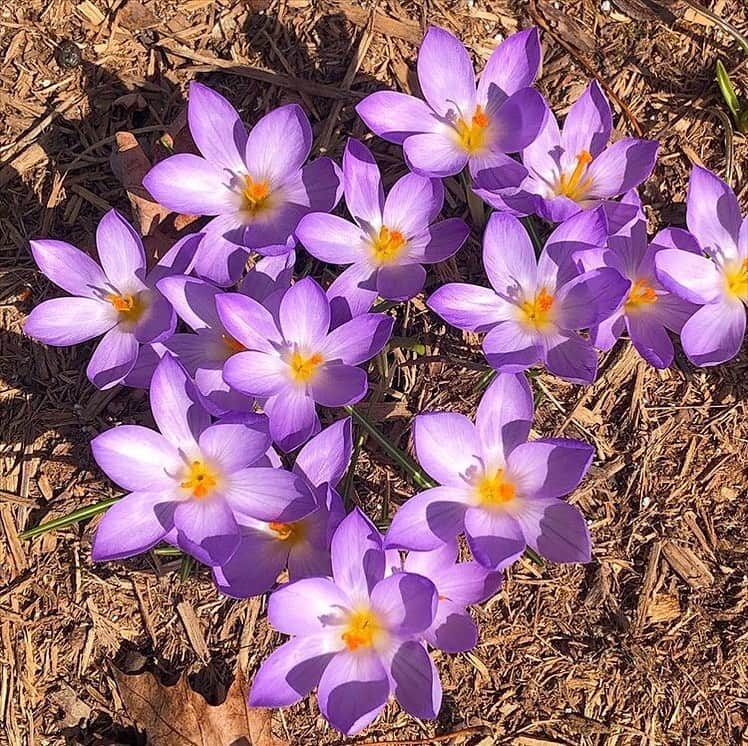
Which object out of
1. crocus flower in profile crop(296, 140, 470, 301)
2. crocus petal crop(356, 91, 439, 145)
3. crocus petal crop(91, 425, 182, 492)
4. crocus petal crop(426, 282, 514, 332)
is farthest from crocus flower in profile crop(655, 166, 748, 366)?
crocus petal crop(91, 425, 182, 492)

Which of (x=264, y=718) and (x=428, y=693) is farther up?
(x=428, y=693)

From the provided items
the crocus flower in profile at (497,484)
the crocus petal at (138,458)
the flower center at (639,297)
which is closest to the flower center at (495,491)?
the crocus flower in profile at (497,484)

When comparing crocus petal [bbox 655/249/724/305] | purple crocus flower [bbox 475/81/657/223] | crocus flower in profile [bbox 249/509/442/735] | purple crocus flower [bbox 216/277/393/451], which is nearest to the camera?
crocus flower in profile [bbox 249/509/442/735]

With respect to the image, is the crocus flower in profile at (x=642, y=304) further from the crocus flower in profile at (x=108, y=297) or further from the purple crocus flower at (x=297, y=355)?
the crocus flower in profile at (x=108, y=297)

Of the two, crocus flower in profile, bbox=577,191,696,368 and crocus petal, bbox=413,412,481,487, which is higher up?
A: crocus flower in profile, bbox=577,191,696,368

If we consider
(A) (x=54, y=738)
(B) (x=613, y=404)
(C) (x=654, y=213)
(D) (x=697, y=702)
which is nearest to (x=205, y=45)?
(C) (x=654, y=213)

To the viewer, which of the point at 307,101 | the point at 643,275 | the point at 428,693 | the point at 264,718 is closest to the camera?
the point at 428,693

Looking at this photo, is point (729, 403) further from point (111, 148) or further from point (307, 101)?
point (111, 148)

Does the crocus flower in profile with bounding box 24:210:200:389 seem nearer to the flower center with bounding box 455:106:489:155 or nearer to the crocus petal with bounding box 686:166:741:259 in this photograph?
the flower center with bounding box 455:106:489:155
